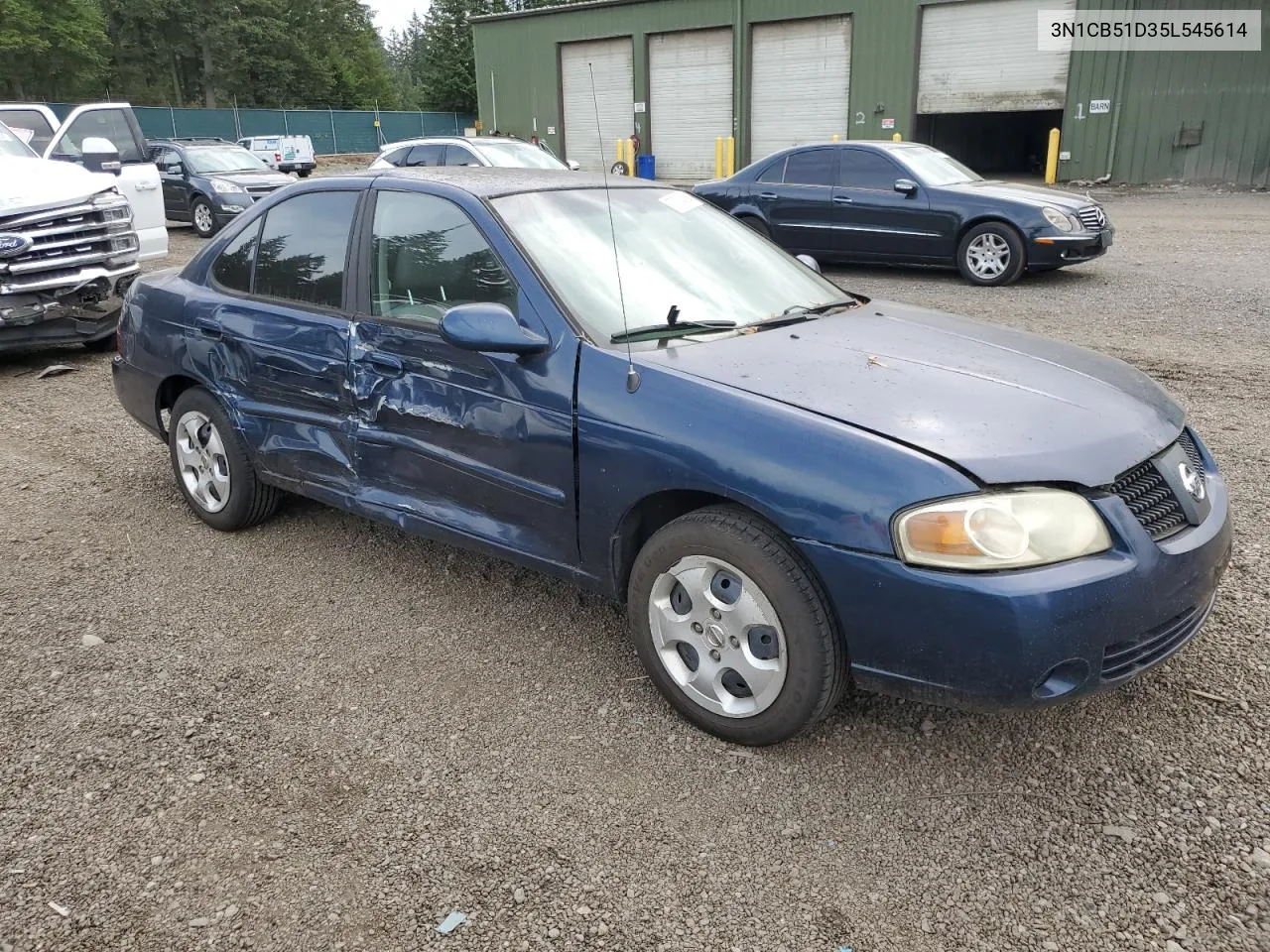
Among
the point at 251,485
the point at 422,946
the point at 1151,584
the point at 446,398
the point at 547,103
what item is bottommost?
the point at 422,946

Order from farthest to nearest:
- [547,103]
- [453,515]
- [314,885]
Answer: [547,103] < [453,515] < [314,885]

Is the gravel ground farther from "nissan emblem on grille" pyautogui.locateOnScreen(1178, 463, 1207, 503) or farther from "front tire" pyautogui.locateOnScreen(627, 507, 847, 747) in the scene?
"nissan emblem on grille" pyautogui.locateOnScreen(1178, 463, 1207, 503)

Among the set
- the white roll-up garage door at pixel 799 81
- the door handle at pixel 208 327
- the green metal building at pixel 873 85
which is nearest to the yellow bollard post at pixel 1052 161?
the green metal building at pixel 873 85

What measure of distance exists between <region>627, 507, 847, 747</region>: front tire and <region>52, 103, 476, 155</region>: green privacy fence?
44306 mm

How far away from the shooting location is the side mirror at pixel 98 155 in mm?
9172

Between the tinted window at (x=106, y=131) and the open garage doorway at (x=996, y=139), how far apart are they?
2059 cm

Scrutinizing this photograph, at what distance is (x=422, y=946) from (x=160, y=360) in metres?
3.40

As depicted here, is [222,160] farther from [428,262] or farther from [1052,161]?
[1052,161]

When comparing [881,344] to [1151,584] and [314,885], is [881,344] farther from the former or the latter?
[314,885]

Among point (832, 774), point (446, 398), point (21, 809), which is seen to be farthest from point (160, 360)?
point (832, 774)

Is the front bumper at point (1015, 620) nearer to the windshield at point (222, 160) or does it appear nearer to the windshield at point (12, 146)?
the windshield at point (12, 146)

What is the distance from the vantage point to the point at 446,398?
3.40m

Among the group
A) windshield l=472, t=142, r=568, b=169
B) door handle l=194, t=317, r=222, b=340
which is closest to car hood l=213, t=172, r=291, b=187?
windshield l=472, t=142, r=568, b=169

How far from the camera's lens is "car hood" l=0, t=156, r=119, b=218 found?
7.30 meters
